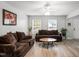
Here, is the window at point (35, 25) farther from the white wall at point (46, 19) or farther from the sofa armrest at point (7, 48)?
the sofa armrest at point (7, 48)

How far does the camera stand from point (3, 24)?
4.80 m

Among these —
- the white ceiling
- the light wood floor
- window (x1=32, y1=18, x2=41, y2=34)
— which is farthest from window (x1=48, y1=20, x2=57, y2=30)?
the light wood floor

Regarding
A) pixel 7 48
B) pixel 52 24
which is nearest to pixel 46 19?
pixel 52 24

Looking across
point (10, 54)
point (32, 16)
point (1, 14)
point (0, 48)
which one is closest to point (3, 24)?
point (1, 14)

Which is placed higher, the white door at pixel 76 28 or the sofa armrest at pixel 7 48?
the white door at pixel 76 28

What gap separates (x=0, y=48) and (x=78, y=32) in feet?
24.8

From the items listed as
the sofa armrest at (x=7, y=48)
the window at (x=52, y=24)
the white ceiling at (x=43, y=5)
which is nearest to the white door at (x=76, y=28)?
the window at (x=52, y=24)

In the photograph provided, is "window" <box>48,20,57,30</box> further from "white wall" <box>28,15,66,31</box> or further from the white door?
the white door

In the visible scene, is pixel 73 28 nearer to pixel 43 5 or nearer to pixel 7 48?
pixel 43 5

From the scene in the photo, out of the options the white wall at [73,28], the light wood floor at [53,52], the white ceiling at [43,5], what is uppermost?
the white ceiling at [43,5]

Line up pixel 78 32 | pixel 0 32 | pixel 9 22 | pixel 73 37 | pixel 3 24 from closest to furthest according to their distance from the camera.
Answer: pixel 0 32 → pixel 3 24 → pixel 9 22 → pixel 78 32 → pixel 73 37

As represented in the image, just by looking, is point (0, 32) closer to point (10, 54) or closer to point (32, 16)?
point (10, 54)

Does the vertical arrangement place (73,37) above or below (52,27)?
below

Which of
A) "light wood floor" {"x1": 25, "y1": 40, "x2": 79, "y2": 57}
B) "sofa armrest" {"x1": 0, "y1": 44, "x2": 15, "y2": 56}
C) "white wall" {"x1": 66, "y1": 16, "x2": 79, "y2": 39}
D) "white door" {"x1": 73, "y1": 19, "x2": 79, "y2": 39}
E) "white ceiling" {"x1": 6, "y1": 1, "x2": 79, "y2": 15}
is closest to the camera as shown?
"sofa armrest" {"x1": 0, "y1": 44, "x2": 15, "y2": 56}
